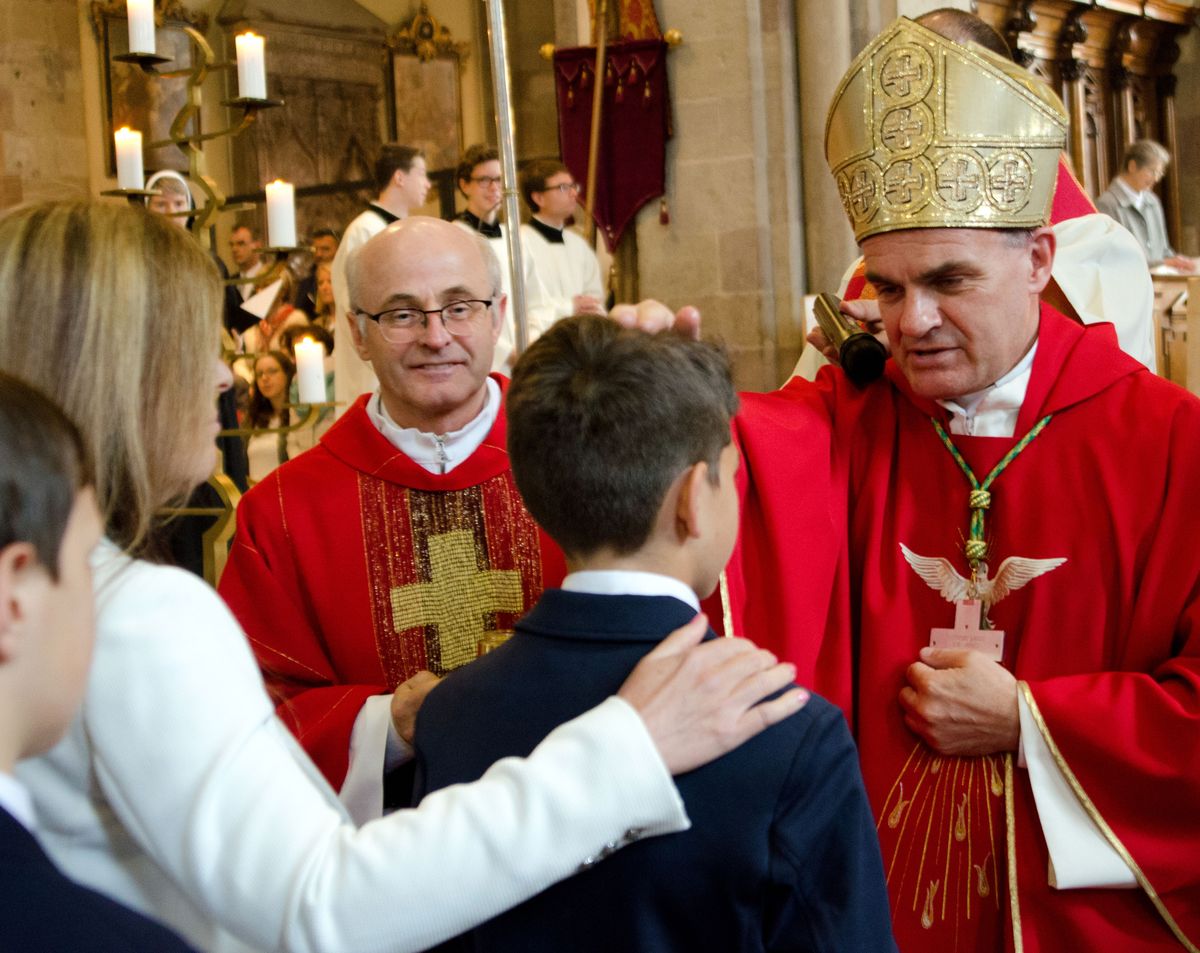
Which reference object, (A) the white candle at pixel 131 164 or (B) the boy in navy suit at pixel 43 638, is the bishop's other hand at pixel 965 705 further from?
(A) the white candle at pixel 131 164

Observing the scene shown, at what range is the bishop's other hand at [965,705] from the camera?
2.08m

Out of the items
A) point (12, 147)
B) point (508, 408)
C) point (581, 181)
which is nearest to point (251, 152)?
point (12, 147)

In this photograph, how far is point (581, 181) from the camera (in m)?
7.46

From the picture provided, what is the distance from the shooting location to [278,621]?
2.45m

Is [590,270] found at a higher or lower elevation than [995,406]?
higher

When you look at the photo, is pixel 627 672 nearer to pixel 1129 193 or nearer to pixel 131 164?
pixel 131 164

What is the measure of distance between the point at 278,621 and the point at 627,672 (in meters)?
1.19

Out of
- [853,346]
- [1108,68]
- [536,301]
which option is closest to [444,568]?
[853,346]

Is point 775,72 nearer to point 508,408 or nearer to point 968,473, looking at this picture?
point 968,473

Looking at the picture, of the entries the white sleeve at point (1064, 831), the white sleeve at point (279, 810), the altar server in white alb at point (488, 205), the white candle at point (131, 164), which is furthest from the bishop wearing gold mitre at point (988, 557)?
the altar server in white alb at point (488, 205)

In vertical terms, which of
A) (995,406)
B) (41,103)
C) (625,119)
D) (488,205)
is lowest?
(995,406)

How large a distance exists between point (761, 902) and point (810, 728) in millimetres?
171

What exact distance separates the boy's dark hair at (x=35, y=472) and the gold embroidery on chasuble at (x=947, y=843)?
150 cm

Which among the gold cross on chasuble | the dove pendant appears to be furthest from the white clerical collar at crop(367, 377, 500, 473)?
the dove pendant
